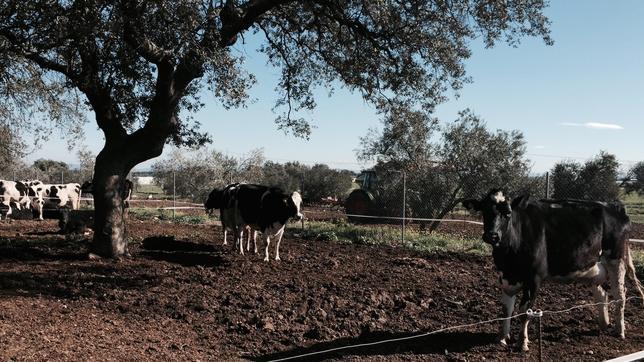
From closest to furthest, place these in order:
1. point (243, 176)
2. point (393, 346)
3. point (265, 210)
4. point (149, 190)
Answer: point (393, 346) → point (265, 210) → point (243, 176) → point (149, 190)

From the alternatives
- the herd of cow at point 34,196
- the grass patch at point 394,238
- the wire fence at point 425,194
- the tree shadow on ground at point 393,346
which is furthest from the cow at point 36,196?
the tree shadow on ground at point 393,346

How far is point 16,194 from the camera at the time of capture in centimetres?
2314

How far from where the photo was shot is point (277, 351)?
6.46 m

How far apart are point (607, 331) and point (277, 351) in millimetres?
4337

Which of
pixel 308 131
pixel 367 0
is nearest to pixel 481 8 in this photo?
pixel 367 0

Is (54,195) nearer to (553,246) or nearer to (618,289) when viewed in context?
A: (553,246)

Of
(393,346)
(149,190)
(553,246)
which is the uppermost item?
(149,190)

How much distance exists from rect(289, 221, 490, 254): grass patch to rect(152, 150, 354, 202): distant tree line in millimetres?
12018

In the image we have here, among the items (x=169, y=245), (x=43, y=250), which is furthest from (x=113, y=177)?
(x=169, y=245)

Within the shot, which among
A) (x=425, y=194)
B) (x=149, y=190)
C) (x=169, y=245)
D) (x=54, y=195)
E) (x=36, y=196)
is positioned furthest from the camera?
(x=149, y=190)

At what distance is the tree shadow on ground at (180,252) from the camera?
1152 centimetres

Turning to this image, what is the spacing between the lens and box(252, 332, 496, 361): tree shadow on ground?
6.32m

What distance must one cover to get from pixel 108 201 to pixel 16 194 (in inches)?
581

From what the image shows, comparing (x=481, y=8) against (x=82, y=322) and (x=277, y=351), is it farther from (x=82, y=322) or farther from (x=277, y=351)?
(x=82, y=322)
